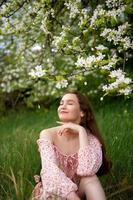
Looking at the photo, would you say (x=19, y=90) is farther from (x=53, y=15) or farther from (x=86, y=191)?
(x=86, y=191)

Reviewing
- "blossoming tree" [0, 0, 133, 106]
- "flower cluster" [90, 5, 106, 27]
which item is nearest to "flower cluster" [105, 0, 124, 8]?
"blossoming tree" [0, 0, 133, 106]

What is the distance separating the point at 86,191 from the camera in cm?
A: 399

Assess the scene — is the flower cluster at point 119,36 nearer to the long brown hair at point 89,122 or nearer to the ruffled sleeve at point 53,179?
the long brown hair at point 89,122

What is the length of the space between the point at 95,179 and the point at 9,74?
944 cm

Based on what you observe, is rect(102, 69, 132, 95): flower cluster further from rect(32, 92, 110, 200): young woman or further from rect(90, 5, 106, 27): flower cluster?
rect(90, 5, 106, 27): flower cluster

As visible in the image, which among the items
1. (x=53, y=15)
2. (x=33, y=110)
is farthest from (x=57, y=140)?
(x=33, y=110)

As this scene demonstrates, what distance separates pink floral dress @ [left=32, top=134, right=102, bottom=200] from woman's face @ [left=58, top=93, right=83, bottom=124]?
210 mm

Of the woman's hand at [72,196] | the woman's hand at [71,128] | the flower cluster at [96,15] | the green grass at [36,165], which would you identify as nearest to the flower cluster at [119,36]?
the flower cluster at [96,15]

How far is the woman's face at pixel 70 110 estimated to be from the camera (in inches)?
168

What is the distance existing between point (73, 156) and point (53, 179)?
27 cm

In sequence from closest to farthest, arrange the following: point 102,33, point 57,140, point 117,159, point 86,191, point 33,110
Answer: point 86,191 < point 57,140 < point 102,33 < point 117,159 < point 33,110

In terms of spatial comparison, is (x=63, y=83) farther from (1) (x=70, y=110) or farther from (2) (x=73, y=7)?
(2) (x=73, y=7)

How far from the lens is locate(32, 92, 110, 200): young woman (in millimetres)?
3982

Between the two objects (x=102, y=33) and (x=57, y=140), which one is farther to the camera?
(x=102, y=33)
